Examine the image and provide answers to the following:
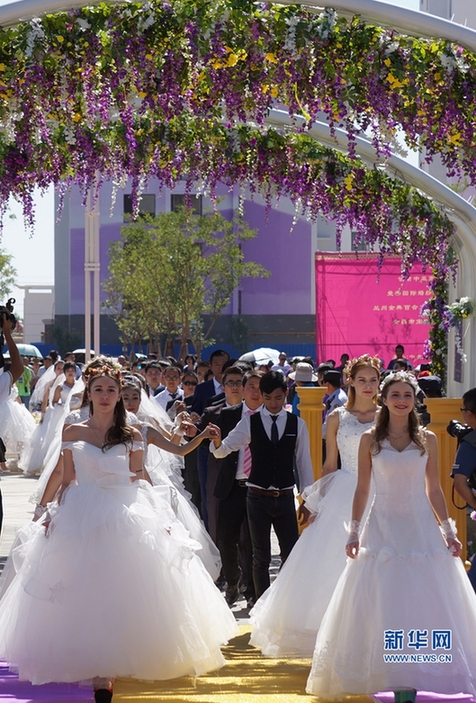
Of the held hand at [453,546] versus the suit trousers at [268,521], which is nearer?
the held hand at [453,546]

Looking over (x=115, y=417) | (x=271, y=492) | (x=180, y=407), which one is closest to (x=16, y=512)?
(x=180, y=407)

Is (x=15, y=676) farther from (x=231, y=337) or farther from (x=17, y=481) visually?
(x=231, y=337)

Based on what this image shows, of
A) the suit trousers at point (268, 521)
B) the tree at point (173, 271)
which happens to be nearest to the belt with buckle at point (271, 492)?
the suit trousers at point (268, 521)

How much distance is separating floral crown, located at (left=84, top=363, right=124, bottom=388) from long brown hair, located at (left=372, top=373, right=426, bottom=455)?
5.06 ft

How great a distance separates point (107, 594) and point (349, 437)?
2252 mm

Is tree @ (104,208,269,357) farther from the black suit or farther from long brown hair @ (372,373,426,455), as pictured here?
long brown hair @ (372,373,426,455)

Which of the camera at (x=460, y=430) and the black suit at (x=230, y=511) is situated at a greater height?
the camera at (x=460, y=430)

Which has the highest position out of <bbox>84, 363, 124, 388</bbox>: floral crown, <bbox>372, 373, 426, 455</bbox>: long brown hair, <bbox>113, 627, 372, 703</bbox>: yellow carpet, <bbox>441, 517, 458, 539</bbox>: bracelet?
<bbox>84, 363, 124, 388</bbox>: floral crown

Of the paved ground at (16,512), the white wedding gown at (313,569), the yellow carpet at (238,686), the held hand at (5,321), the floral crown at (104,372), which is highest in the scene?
the held hand at (5,321)

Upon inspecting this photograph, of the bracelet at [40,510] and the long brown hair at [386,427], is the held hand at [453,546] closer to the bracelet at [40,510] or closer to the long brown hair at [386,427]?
the long brown hair at [386,427]

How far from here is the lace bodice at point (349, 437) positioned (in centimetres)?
788

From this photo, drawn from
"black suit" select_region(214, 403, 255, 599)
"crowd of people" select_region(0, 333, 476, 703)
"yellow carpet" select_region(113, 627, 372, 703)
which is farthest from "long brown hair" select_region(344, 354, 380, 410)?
"black suit" select_region(214, 403, 255, 599)

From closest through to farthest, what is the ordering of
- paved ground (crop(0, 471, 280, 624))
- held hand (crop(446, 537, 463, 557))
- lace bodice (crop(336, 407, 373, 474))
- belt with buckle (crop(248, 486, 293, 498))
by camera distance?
1. held hand (crop(446, 537, 463, 557))
2. lace bodice (crop(336, 407, 373, 474))
3. belt with buckle (crop(248, 486, 293, 498))
4. paved ground (crop(0, 471, 280, 624))

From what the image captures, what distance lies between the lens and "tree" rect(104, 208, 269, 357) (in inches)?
1912
